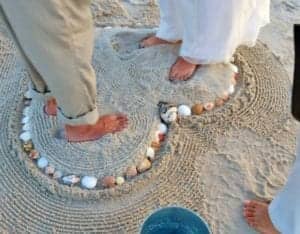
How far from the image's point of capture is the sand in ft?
4.59

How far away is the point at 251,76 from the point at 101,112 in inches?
18.8

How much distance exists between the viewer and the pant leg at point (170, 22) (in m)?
1.57

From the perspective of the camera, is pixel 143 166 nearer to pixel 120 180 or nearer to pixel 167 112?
pixel 120 180

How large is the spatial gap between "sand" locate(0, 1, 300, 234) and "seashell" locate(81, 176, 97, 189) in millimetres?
19

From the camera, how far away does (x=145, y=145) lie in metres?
1.50

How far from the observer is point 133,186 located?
143cm

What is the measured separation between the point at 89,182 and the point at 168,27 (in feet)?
1.72

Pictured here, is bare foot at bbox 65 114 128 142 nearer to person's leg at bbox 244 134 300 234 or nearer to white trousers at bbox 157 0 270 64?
white trousers at bbox 157 0 270 64

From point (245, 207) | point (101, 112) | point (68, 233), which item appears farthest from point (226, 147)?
point (68, 233)

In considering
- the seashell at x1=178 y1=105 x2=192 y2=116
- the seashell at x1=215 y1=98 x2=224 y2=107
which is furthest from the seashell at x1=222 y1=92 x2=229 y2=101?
the seashell at x1=178 y1=105 x2=192 y2=116

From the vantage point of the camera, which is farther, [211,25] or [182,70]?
[182,70]

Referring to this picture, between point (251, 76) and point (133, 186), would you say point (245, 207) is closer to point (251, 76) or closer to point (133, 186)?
point (133, 186)

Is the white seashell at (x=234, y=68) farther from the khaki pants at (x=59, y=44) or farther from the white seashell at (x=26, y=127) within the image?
the white seashell at (x=26, y=127)

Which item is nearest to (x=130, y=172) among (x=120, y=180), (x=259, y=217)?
(x=120, y=180)
